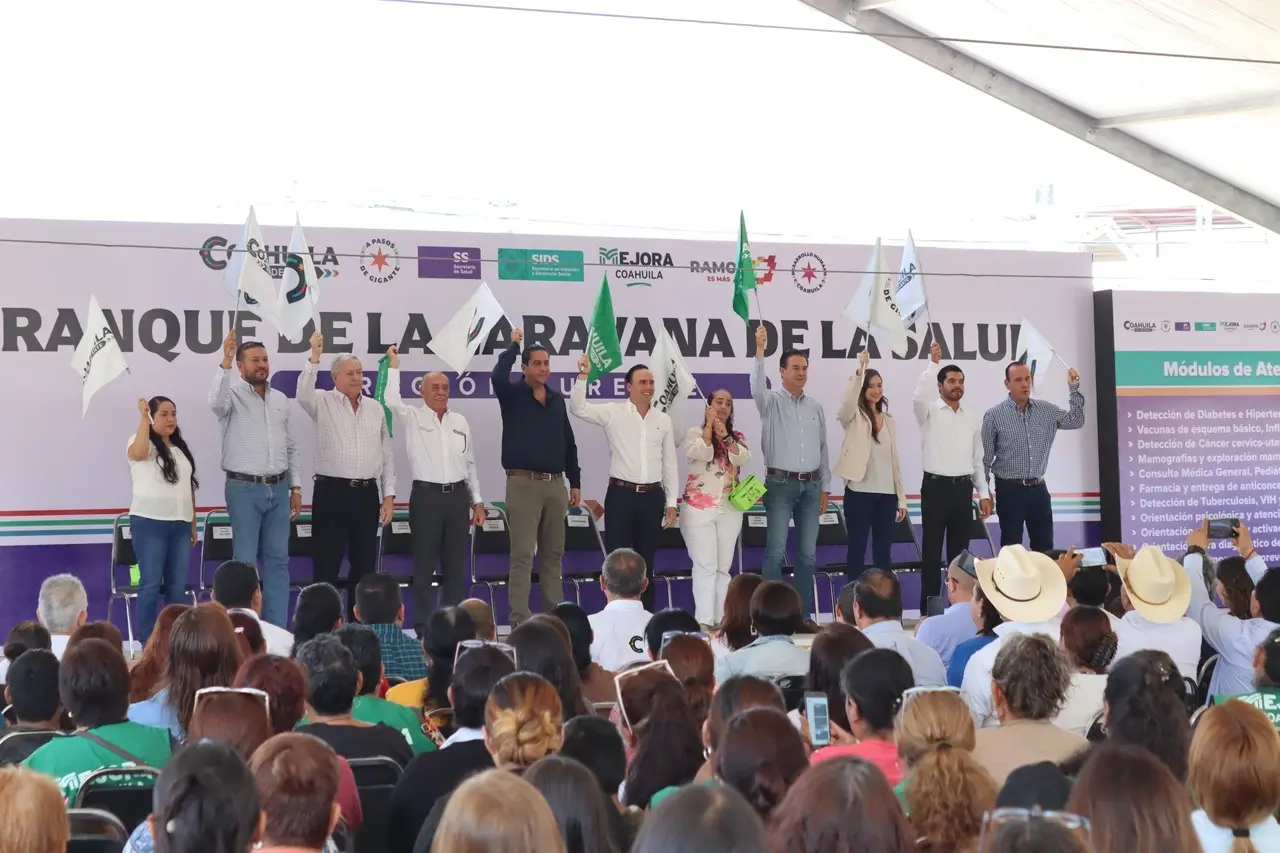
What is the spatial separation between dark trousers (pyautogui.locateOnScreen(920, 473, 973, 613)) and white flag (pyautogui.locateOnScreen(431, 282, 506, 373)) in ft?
9.76

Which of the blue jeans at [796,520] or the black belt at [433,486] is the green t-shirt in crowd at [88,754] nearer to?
the black belt at [433,486]

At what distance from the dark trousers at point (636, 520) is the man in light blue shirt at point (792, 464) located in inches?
29.8

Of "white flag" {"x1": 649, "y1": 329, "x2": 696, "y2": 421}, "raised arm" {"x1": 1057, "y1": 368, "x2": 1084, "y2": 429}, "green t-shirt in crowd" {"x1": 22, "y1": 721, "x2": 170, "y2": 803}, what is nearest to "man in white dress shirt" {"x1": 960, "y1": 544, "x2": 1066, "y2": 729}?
"green t-shirt in crowd" {"x1": 22, "y1": 721, "x2": 170, "y2": 803}

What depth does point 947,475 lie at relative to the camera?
8656 millimetres

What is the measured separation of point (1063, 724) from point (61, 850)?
9.15 feet

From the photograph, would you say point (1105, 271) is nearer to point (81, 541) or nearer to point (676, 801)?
point (81, 541)

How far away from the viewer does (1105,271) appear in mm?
14344

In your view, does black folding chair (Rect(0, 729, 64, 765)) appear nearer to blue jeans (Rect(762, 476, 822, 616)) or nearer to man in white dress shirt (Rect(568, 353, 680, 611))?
man in white dress shirt (Rect(568, 353, 680, 611))

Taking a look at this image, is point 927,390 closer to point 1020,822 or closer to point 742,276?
point 742,276

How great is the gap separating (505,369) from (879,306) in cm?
256

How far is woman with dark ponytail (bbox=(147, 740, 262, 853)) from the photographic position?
6.73 feet

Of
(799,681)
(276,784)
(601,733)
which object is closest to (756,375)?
(799,681)

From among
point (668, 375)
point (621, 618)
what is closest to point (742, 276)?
point (668, 375)

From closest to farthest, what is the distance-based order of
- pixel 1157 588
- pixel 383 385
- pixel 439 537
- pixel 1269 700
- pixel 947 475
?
1. pixel 1269 700
2. pixel 1157 588
3. pixel 439 537
4. pixel 383 385
5. pixel 947 475
